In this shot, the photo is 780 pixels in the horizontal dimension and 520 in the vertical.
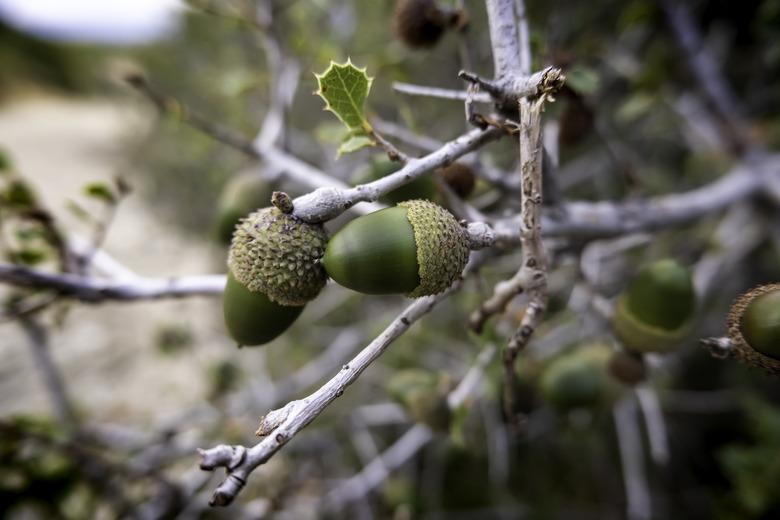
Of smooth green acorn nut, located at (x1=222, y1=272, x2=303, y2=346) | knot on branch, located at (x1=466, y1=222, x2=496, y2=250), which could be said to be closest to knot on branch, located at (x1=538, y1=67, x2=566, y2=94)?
knot on branch, located at (x1=466, y1=222, x2=496, y2=250)

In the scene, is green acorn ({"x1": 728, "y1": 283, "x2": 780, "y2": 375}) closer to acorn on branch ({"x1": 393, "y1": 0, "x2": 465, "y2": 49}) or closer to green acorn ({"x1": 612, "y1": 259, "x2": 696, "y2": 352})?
green acorn ({"x1": 612, "y1": 259, "x2": 696, "y2": 352})

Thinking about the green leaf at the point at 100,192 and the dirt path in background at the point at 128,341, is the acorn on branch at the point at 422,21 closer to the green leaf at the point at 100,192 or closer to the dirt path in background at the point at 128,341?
the green leaf at the point at 100,192

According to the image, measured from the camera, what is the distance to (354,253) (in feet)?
2.36

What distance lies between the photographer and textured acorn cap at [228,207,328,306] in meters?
0.74

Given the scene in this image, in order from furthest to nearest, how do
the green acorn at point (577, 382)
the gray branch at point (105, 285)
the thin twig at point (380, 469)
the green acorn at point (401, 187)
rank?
the thin twig at point (380, 469), the green acorn at point (577, 382), the gray branch at point (105, 285), the green acorn at point (401, 187)

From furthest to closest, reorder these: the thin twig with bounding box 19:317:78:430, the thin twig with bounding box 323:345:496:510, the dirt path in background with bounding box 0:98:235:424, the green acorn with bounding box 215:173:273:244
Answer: the dirt path in background with bounding box 0:98:235:424
the thin twig with bounding box 19:317:78:430
the thin twig with bounding box 323:345:496:510
the green acorn with bounding box 215:173:273:244

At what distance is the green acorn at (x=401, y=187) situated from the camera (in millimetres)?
1004

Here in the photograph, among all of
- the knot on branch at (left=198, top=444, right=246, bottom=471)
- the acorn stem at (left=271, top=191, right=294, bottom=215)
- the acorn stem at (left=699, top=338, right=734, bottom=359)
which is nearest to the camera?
the knot on branch at (left=198, top=444, right=246, bottom=471)

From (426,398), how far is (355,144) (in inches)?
36.5

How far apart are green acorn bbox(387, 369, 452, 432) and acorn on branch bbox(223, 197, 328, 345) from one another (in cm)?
77

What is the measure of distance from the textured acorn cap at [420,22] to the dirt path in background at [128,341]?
1269 millimetres

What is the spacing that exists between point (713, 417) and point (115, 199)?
Result: 3.90 m

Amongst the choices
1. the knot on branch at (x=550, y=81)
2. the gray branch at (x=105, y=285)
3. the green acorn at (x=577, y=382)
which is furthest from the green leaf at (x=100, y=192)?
the green acorn at (x=577, y=382)

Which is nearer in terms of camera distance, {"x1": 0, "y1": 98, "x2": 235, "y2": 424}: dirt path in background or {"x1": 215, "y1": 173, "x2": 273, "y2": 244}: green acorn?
{"x1": 215, "y1": 173, "x2": 273, "y2": 244}: green acorn
